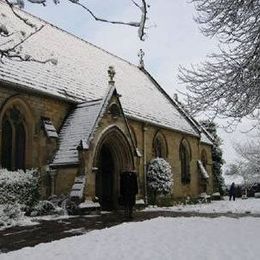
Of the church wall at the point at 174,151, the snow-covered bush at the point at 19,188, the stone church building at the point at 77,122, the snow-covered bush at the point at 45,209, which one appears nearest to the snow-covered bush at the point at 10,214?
the snow-covered bush at the point at 19,188

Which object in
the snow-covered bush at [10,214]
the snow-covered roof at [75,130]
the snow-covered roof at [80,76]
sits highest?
the snow-covered roof at [80,76]

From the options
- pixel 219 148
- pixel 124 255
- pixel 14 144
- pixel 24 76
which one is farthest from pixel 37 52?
pixel 219 148

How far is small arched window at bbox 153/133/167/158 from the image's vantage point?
25686 millimetres

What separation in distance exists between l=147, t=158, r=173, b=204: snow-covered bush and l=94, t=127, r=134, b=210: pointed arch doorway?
327 cm

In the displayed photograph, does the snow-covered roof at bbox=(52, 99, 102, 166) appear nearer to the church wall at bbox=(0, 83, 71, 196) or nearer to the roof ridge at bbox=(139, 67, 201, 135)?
the church wall at bbox=(0, 83, 71, 196)

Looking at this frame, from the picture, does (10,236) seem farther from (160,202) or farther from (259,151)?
(259,151)

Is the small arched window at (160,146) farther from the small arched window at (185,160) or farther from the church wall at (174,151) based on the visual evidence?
the small arched window at (185,160)

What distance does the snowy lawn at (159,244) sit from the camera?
7719 millimetres

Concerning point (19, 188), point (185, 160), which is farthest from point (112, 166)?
point (185, 160)

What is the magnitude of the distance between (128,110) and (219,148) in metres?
19.3

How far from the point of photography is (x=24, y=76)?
1738 cm

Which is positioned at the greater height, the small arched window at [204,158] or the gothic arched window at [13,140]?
the small arched window at [204,158]

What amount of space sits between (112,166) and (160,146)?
19.7ft

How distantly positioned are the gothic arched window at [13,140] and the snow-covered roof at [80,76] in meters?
1.31
